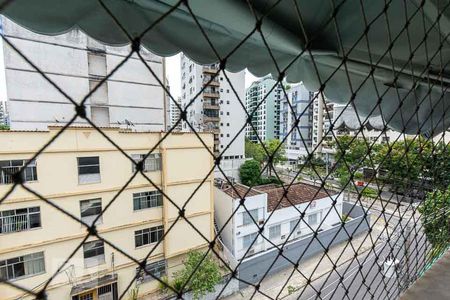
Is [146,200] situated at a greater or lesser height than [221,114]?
lesser

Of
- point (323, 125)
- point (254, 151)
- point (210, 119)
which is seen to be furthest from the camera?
point (254, 151)

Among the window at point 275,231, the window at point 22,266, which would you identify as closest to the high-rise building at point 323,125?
the window at point 275,231

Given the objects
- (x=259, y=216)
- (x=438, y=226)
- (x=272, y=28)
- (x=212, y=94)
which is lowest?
(x=259, y=216)

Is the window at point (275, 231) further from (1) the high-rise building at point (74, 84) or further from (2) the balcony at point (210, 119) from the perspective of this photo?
(2) the balcony at point (210, 119)

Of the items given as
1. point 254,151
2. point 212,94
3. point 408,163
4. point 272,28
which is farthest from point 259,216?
point 254,151

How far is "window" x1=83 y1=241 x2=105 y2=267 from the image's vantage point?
3.06 meters

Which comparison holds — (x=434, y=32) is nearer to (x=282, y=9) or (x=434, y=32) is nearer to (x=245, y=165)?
(x=282, y=9)

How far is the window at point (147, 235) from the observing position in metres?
3.29

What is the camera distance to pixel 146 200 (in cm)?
332

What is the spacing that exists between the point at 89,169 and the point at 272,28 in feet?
9.29

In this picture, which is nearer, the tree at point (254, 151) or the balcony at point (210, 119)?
the balcony at point (210, 119)

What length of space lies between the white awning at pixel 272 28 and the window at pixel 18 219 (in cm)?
285

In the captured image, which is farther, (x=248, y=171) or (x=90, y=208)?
(x=248, y=171)

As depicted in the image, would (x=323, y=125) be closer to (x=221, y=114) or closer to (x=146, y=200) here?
(x=146, y=200)
